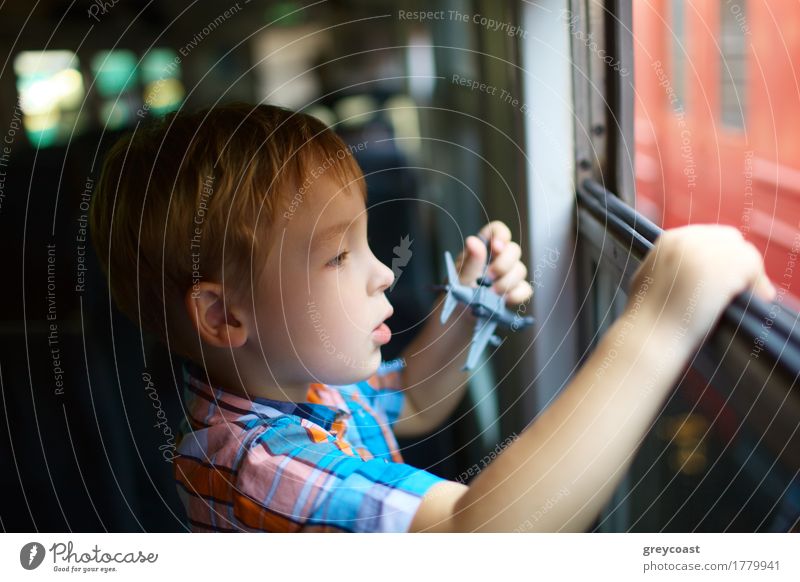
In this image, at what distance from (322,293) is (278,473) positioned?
4.1 inches

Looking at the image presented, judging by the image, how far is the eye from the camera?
490mm

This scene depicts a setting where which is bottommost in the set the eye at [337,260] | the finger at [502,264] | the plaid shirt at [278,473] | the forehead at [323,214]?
the plaid shirt at [278,473]

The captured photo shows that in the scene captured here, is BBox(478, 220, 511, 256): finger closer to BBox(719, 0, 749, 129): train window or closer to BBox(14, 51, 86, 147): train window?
BBox(719, 0, 749, 129): train window

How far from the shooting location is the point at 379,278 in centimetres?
52

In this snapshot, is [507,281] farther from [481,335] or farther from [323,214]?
[323,214]

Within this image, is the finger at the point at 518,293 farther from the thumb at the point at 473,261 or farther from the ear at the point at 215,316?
the ear at the point at 215,316

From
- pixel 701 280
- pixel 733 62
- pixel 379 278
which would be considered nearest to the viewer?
pixel 701 280

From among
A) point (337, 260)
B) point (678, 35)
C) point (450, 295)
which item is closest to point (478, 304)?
point (450, 295)

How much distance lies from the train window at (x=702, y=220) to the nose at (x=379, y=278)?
15 cm

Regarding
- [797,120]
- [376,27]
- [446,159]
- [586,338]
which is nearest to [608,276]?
[586,338]

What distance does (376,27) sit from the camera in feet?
2.46

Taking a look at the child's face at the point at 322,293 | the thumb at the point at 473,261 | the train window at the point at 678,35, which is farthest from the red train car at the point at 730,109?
the child's face at the point at 322,293

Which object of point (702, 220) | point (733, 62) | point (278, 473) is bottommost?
point (278, 473)

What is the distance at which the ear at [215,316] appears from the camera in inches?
19.0
